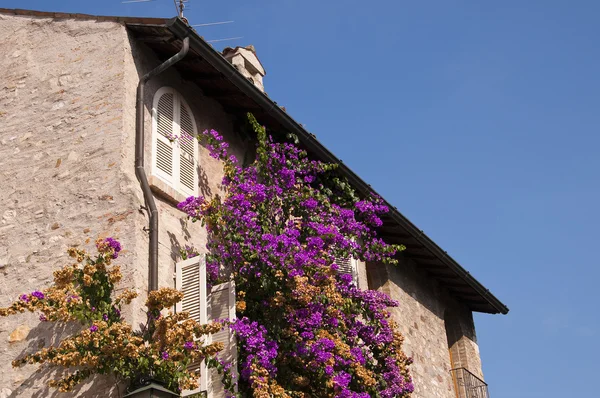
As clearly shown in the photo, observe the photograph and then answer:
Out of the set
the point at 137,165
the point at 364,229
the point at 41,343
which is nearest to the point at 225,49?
the point at 364,229

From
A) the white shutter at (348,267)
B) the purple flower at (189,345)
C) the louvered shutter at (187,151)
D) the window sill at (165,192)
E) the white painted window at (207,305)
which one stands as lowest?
the purple flower at (189,345)

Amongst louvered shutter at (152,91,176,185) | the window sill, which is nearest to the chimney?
louvered shutter at (152,91,176,185)

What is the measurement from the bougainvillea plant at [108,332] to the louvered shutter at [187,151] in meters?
1.81

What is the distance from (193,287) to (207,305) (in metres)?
0.33

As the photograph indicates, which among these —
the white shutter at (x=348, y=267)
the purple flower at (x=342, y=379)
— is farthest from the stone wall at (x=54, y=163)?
the white shutter at (x=348, y=267)

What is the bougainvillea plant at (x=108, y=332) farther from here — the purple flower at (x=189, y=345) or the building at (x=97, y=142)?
the building at (x=97, y=142)

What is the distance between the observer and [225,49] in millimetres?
14492

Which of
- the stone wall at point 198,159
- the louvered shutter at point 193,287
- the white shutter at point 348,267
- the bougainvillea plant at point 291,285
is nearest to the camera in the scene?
the louvered shutter at point 193,287

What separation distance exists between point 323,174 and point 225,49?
3310mm

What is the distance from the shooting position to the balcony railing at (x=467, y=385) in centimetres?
1442

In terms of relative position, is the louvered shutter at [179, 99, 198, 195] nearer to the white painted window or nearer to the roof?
the roof

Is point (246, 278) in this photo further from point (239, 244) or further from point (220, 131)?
point (220, 131)

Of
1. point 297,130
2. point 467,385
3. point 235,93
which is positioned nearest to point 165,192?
point 235,93

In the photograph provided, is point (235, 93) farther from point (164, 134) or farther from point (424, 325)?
point (424, 325)
